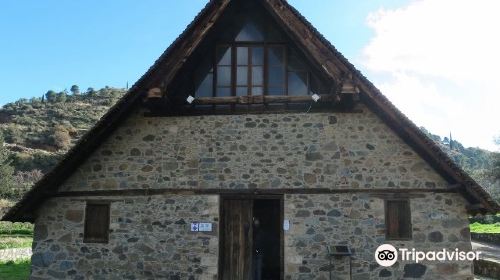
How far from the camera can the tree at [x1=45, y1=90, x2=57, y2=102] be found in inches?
3204

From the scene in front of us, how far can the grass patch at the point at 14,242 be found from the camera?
24812 mm

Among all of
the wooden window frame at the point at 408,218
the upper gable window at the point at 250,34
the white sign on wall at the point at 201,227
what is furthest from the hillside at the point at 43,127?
the wooden window frame at the point at 408,218

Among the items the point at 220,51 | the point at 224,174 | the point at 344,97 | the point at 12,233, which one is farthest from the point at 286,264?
the point at 12,233

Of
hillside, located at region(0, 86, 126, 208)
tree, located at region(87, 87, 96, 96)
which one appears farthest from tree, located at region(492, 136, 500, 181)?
tree, located at region(87, 87, 96, 96)

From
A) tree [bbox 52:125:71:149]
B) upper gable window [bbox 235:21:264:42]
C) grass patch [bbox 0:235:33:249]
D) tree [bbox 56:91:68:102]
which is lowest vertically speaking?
grass patch [bbox 0:235:33:249]

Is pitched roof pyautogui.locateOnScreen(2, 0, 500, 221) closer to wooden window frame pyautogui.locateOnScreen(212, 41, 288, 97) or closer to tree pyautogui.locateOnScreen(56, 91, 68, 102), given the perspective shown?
wooden window frame pyautogui.locateOnScreen(212, 41, 288, 97)

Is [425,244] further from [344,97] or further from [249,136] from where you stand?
[249,136]

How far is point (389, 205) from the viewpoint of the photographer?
1040 cm

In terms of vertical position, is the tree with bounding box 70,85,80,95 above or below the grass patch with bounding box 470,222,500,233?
above

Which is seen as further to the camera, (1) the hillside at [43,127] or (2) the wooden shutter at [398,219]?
(1) the hillside at [43,127]

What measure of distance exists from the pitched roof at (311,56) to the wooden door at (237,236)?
341 centimetres

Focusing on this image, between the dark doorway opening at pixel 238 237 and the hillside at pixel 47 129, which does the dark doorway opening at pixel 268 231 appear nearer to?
the dark doorway opening at pixel 238 237

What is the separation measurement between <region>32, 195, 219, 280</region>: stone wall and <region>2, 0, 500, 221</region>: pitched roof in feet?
3.42

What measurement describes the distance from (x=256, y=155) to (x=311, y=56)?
2700mm
